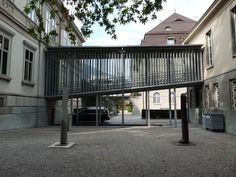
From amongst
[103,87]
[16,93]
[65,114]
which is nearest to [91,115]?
[103,87]

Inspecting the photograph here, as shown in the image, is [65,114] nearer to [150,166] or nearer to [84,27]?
[84,27]

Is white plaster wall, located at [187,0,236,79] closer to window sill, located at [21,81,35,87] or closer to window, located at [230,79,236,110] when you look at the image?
window, located at [230,79,236,110]

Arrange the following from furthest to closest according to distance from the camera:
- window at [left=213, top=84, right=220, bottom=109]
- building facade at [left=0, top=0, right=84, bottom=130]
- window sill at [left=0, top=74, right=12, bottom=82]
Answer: window at [left=213, top=84, right=220, bottom=109], building facade at [left=0, top=0, right=84, bottom=130], window sill at [left=0, top=74, right=12, bottom=82]

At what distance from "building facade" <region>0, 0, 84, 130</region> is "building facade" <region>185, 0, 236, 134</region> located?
7.86 meters

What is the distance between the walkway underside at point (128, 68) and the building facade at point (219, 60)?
4.00ft

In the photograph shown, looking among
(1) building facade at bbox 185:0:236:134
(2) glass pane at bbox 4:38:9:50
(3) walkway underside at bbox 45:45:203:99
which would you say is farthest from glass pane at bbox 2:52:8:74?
(1) building facade at bbox 185:0:236:134

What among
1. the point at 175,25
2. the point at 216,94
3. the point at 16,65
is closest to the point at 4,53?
the point at 16,65

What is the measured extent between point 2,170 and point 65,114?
12.8 ft

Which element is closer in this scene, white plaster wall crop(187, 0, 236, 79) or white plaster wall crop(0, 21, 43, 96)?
white plaster wall crop(187, 0, 236, 79)

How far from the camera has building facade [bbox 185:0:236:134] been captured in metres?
12.7

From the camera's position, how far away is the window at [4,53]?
505 inches

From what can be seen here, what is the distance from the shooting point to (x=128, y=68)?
1808 cm

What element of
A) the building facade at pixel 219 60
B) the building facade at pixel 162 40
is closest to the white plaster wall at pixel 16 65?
the building facade at pixel 219 60

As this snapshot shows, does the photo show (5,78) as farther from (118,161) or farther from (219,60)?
(219,60)
